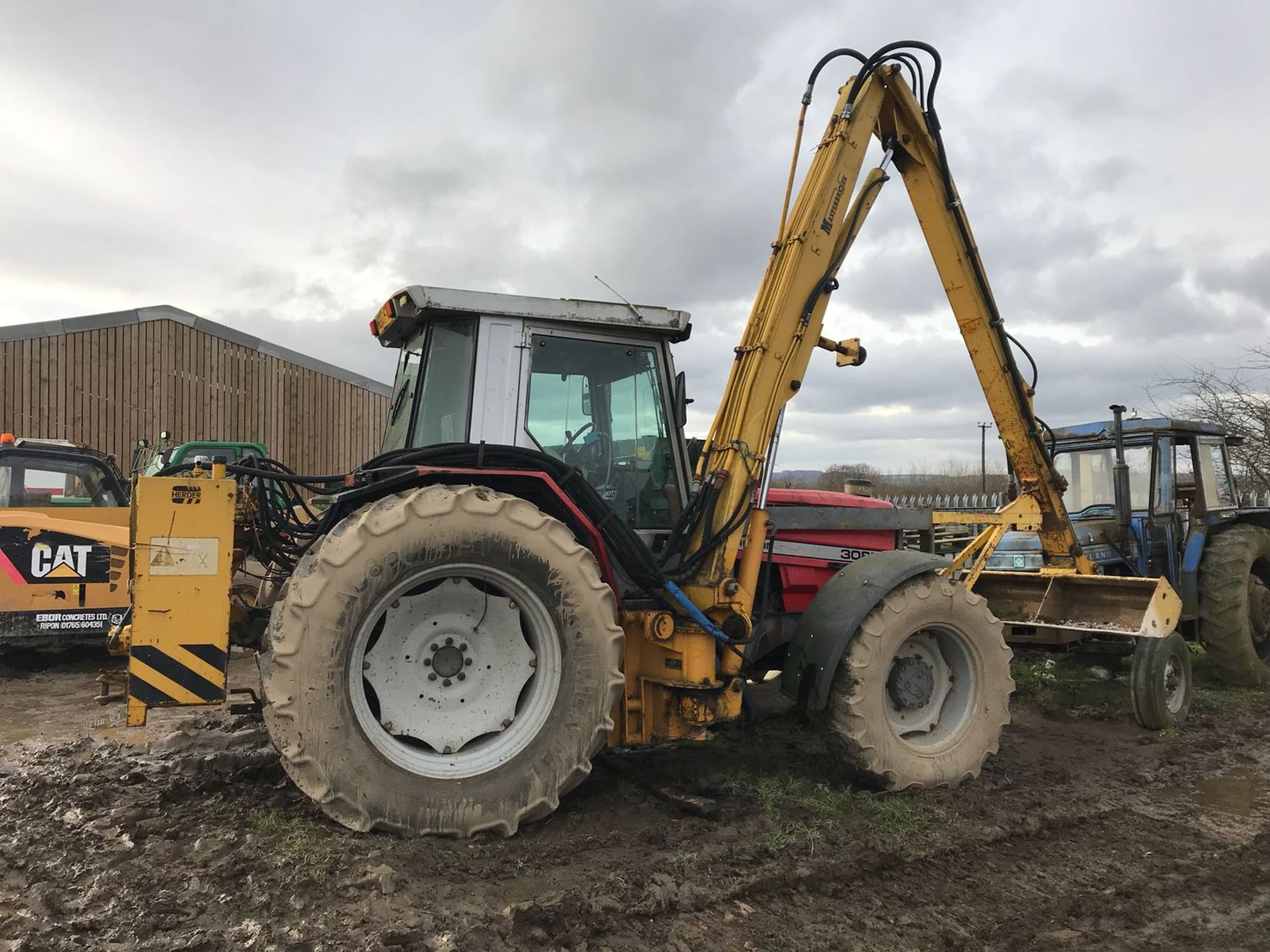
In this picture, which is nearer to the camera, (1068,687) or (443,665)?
(443,665)

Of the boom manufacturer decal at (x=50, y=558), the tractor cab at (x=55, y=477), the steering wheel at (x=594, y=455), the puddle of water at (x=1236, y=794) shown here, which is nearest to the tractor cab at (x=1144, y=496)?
Answer: the puddle of water at (x=1236, y=794)

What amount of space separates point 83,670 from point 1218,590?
9557 millimetres

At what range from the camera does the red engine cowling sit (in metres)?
4.86

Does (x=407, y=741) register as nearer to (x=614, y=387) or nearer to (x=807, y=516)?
(x=614, y=387)

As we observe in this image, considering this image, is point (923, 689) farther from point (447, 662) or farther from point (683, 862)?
point (447, 662)

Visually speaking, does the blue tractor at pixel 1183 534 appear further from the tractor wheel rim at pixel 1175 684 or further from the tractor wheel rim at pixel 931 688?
the tractor wheel rim at pixel 931 688

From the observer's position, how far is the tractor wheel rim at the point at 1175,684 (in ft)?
20.2

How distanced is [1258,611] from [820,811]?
580 cm

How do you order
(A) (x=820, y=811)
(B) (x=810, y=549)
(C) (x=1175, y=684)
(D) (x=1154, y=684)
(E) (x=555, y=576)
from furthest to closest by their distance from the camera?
(C) (x=1175, y=684) < (D) (x=1154, y=684) < (B) (x=810, y=549) < (A) (x=820, y=811) < (E) (x=555, y=576)

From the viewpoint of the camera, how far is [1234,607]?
730cm

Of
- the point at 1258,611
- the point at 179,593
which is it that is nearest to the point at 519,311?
the point at 179,593

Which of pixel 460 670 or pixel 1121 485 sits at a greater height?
pixel 1121 485

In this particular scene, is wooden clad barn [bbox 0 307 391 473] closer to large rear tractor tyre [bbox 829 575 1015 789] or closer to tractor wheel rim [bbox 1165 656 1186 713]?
large rear tractor tyre [bbox 829 575 1015 789]

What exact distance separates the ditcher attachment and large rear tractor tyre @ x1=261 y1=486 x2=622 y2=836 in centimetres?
402
